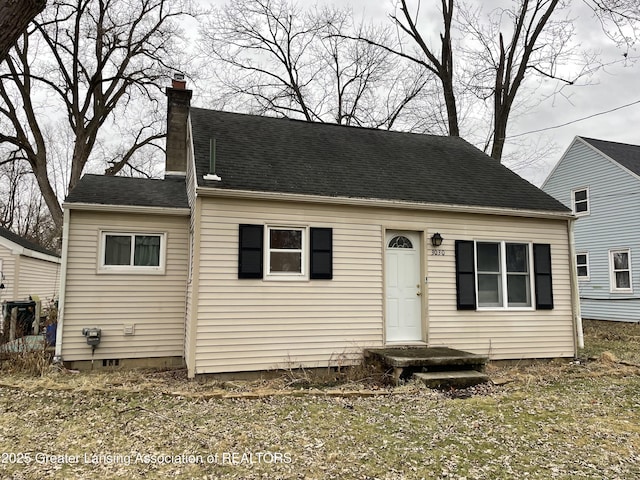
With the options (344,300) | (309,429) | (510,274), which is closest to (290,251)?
(344,300)

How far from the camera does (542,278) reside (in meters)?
7.84

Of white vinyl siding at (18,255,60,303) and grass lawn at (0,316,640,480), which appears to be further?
white vinyl siding at (18,255,60,303)

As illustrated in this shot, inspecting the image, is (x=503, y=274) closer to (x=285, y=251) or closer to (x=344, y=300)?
(x=344, y=300)

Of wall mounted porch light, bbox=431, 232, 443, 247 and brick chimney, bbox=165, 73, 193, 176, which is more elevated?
brick chimney, bbox=165, 73, 193, 176

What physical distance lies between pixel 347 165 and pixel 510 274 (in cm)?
364

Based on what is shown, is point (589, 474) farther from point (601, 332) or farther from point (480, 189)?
point (601, 332)

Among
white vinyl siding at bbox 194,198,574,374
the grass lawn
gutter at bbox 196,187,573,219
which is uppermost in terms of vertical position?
gutter at bbox 196,187,573,219

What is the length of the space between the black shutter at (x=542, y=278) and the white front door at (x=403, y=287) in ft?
7.54

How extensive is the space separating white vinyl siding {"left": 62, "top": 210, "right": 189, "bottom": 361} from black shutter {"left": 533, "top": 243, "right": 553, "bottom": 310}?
640 cm

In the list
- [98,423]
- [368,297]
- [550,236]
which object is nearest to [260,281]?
[368,297]

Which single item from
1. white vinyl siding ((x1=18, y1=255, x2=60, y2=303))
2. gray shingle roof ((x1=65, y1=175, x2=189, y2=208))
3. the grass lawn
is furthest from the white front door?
white vinyl siding ((x1=18, y1=255, x2=60, y2=303))

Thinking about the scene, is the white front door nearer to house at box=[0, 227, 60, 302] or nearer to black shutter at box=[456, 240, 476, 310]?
black shutter at box=[456, 240, 476, 310]

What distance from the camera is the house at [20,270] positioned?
36.2 feet

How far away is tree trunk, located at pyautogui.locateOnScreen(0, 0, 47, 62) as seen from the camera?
10.4ft
